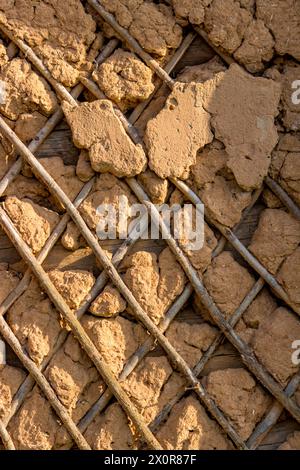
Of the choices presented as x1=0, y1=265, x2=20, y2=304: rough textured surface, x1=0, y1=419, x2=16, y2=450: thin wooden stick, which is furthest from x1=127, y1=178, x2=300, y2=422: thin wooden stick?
x1=0, y1=419, x2=16, y2=450: thin wooden stick

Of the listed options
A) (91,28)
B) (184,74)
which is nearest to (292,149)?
(184,74)

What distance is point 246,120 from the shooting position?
229 centimetres

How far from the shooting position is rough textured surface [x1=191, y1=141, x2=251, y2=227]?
2273 millimetres

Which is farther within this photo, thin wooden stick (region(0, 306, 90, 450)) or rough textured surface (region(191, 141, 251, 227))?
rough textured surface (region(191, 141, 251, 227))

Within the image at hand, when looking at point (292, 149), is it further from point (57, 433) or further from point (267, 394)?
point (57, 433)

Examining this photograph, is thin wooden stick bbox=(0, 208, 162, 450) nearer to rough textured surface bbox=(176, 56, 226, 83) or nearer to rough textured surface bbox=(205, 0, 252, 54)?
rough textured surface bbox=(176, 56, 226, 83)

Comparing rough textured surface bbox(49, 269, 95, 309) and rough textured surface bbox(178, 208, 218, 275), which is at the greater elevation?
rough textured surface bbox(178, 208, 218, 275)

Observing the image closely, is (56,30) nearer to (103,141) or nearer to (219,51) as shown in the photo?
(103,141)

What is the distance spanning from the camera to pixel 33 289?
2234mm

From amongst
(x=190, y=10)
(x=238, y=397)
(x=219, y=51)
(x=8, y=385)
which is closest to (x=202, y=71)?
(x=219, y=51)

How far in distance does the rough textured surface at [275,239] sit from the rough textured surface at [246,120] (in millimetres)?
125

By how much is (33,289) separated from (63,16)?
2.79 feet

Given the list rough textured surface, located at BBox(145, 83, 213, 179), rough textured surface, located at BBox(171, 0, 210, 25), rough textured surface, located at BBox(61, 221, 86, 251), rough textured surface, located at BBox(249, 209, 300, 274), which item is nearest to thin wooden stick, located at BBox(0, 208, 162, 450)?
rough textured surface, located at BBox(61, 221, 86, 251)

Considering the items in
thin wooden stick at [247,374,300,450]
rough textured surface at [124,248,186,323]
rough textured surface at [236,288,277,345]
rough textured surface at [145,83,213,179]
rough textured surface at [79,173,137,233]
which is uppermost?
rough textured surface at [145,83,213,179]
